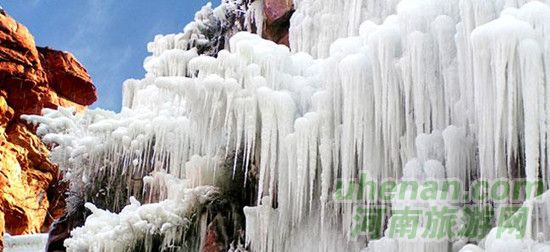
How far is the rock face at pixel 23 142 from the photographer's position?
1967cm

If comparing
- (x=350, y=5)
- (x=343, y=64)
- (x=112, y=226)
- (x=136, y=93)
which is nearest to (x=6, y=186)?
(x=136, y=93)

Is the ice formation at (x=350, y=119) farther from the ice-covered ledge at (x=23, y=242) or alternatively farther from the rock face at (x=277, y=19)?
the ice-covered ledge at (x=23, y=242)

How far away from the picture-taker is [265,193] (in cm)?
745

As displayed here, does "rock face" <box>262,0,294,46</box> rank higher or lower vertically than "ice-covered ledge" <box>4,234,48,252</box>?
higher

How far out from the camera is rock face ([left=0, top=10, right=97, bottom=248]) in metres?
19.7

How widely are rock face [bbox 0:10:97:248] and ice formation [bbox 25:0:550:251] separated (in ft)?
37.8

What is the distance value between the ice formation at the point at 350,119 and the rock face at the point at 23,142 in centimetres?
1151

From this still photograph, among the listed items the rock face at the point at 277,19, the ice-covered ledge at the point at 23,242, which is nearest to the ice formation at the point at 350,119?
the rock face at the point at 277,19

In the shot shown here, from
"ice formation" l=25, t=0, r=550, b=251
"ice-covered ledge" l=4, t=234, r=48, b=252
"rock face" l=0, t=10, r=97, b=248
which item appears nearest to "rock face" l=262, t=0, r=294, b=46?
"ice formation" l=25, t=0, r=550, b=251

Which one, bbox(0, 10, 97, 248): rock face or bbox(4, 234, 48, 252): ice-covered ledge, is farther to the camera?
bbox(0, 10, 97, 248): rock face

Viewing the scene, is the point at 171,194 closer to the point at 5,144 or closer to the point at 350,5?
the point at 350,5

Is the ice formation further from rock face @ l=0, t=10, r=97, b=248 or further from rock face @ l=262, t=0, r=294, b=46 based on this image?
rock face @ l=0, t=10, r=97, b=248

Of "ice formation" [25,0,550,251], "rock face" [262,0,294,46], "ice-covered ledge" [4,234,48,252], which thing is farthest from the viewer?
"ice-covered ledge" [4,234,48,252]

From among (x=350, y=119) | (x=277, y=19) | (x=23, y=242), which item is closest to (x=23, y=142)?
(x=23, y=242)
